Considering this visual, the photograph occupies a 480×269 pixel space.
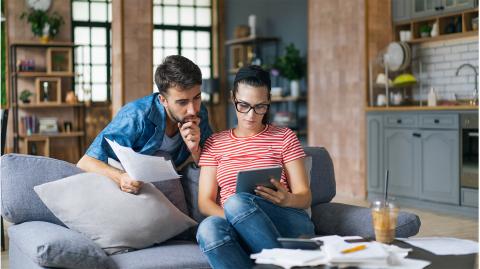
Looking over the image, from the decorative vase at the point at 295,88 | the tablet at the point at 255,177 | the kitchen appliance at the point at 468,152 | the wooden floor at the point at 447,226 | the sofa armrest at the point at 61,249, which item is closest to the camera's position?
the sofa armrest at the point at 61,249

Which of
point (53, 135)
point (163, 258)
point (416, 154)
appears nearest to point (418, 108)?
point (416, 154)

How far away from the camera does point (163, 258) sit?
2691mm

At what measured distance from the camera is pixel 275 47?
10086 millimetres

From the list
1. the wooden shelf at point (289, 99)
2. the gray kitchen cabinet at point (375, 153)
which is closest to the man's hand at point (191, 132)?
the gray kitchen cabinet at point (375, 153)

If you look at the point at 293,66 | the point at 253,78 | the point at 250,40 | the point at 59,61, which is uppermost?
the point at 250,40

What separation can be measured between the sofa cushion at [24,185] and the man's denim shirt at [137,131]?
0.85ft

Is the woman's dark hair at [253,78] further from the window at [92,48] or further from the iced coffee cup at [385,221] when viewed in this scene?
the window at [92,48]

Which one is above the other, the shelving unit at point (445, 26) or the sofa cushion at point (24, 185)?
the shelving unit at point (445, 26)

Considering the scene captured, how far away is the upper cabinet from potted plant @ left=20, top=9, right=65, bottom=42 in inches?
185

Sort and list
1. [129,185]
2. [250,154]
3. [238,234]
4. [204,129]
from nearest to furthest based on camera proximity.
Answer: [238,234] → [129,185] → [250,154] → [204,129]

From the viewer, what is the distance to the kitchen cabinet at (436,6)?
6.57 metres

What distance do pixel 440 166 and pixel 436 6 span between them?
1623 millimetres

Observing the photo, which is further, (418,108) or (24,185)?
(418,108)

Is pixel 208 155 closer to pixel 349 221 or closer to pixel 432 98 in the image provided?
pixel 349 221
